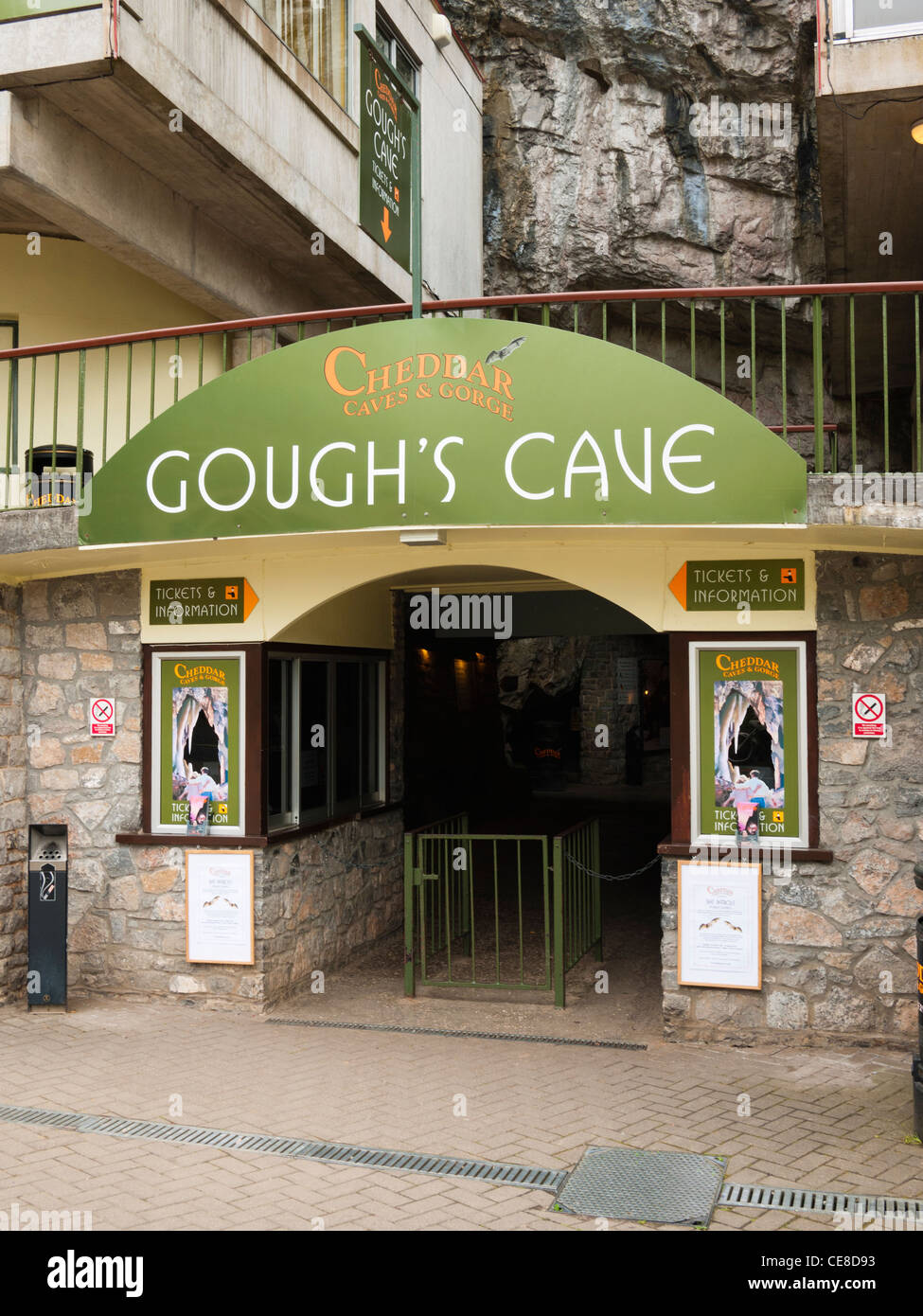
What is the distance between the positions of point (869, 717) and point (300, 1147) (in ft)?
13.4

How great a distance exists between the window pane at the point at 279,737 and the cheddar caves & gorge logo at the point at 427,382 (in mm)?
2521

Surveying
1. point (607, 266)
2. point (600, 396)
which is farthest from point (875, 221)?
point (607, 266)

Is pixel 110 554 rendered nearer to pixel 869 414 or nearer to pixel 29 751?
pixel 29 751

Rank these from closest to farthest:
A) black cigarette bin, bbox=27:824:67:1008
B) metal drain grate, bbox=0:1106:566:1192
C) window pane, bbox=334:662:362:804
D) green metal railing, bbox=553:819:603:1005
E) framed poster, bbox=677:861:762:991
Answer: metal drain grate, bbox=0:1106:566:1192 < framed poster, bbox=677:861:762:991 < black cigarette bin, bbox=27:824:67:1008 < green metal railing, bbox=553:819:603:1005 < window pane, bbox=334:662:362:804

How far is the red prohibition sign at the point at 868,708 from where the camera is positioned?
21.7 ft

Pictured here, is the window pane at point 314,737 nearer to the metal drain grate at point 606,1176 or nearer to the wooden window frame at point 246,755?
the wooden window frame at point 246,755

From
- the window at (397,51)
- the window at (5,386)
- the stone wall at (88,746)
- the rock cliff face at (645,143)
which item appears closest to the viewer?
the stone wall at (88,746)

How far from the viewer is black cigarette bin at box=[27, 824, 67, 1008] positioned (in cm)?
754

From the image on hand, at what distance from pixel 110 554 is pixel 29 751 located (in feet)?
6.00

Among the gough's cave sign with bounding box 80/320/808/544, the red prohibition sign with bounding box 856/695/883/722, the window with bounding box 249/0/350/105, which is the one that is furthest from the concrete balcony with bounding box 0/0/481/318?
the red prohibition sign with bounding box 856/695/883/722

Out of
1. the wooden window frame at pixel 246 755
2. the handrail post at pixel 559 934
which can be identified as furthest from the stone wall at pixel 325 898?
the handrail post at pixel 559 934

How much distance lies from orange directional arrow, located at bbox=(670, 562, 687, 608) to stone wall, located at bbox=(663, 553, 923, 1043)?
820mm

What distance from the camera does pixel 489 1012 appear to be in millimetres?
7543

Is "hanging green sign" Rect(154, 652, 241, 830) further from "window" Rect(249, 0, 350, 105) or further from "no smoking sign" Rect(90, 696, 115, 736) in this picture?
"window" Rect(249, 0, 350, 105)
